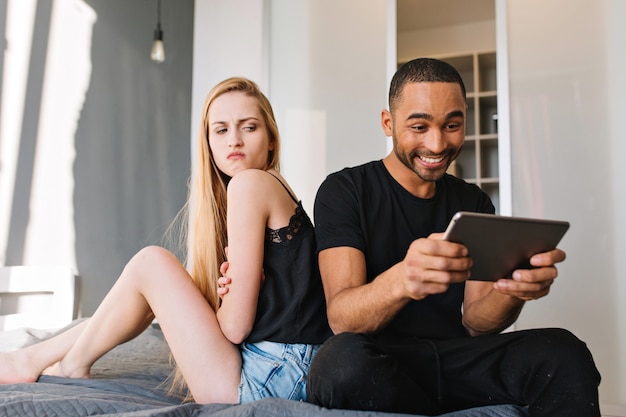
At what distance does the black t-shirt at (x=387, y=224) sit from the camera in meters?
1.27

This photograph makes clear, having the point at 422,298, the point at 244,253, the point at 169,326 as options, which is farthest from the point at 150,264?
the point at 422,298

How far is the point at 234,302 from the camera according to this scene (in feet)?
4.00

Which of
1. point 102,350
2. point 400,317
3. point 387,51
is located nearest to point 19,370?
point 102,350

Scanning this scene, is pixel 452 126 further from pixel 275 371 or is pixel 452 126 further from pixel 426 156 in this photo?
pixel 275 371

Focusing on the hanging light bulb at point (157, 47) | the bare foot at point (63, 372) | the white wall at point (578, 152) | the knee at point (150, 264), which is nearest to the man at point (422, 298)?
the knee at point (150, 264)

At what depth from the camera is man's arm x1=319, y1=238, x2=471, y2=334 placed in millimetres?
939

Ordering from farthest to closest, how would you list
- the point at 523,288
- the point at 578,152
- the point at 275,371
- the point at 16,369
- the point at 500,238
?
the point at 578,152
the point at 16,369
the point at 275,371
the point at 523,288
the point at 500,238

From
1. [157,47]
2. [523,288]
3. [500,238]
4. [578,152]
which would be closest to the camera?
[500,238]

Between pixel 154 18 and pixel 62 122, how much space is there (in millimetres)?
990

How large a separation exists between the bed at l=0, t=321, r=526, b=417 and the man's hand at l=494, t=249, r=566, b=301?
20 cm

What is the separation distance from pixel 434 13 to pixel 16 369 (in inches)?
96.2

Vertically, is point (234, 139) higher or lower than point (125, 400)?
higher

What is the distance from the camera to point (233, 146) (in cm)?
144

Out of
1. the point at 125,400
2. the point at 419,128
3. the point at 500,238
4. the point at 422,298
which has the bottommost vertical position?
the point at 125,400
